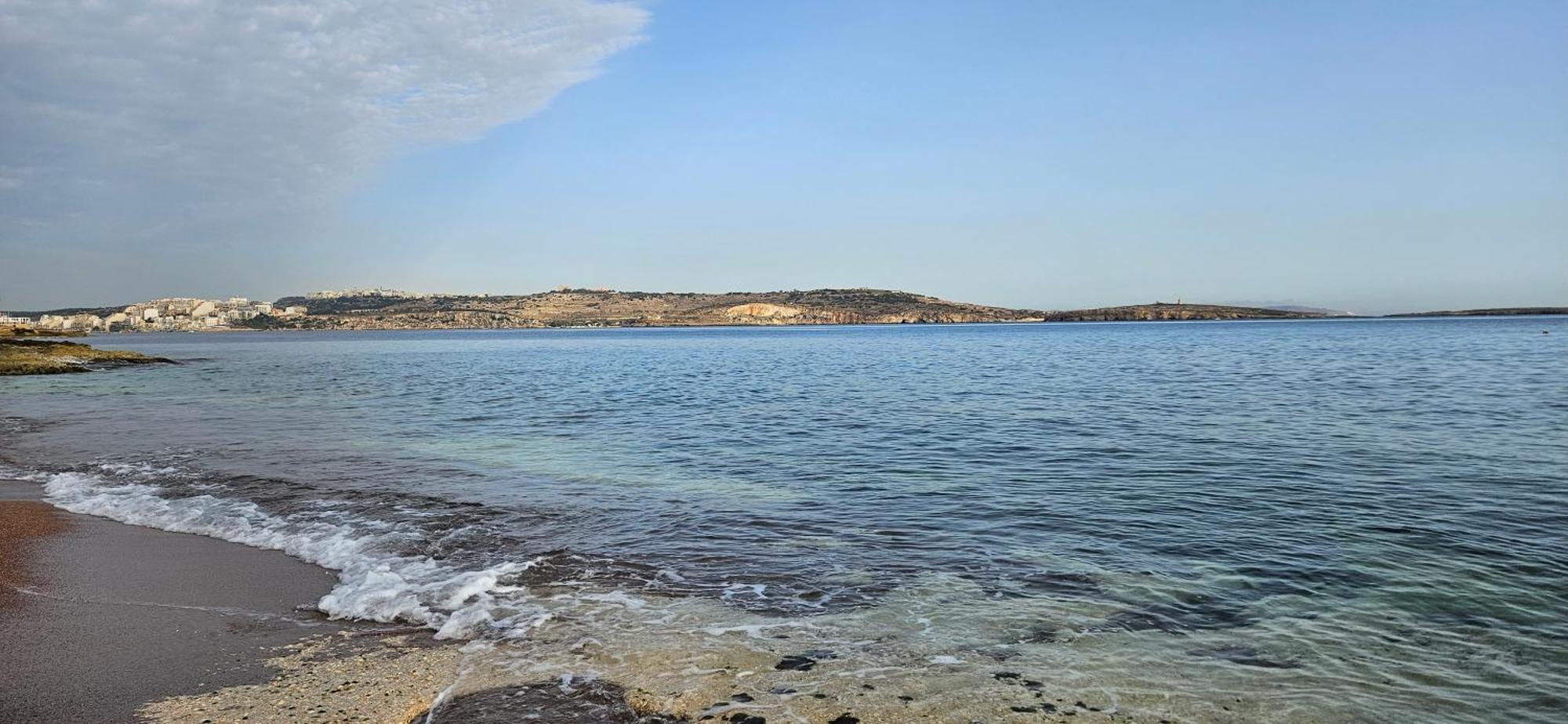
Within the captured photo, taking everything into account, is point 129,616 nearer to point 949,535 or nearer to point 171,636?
point 171,636

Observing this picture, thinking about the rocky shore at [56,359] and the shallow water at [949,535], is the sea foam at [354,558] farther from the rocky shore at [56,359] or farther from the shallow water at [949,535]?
the rocky shore at [56,359]

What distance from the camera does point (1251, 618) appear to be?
7211mm

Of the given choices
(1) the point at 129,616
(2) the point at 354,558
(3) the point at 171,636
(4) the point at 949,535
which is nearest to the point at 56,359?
(2) the point at 354,558

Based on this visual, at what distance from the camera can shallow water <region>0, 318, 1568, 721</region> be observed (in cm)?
619

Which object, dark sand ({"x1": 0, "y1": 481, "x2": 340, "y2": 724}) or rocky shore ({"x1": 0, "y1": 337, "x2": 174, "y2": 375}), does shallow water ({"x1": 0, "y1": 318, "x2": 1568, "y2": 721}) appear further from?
rocky shore ({"x1": 0, "y1": 337, "x2": 174, "y2": 375})

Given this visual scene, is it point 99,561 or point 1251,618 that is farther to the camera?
point 99,561

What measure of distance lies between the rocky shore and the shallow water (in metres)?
28.2

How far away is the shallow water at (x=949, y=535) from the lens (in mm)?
6188

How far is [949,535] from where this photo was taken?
33.6 ft

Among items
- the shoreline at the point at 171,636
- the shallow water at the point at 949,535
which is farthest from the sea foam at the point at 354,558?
the shoreline at the point at 171,636

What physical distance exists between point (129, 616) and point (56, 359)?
59739 mm

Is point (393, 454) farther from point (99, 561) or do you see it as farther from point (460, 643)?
point (460, 643)

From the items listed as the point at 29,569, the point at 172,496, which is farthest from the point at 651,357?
the point at 29,569

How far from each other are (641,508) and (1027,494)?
5618 mm
